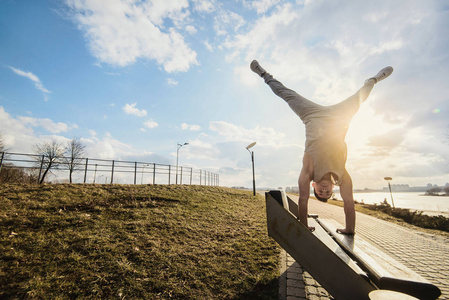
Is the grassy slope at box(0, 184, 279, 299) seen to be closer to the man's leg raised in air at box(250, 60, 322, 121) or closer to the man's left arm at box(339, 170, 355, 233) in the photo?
the man's left arm at box(339, 170, 355, 233)

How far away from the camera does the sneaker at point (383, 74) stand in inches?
105

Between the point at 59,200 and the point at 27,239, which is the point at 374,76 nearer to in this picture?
the point at 27,239

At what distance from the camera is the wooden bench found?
1562 millimetres

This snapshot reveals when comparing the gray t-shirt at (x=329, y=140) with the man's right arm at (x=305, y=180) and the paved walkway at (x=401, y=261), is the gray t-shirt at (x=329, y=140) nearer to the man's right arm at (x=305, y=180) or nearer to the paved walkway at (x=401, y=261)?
the man's right arm at (x=305, y=180)

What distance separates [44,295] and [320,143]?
4.37 metres

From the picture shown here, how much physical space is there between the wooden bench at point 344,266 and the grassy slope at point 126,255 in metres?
1.60

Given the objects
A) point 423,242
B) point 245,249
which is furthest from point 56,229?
point 423,242

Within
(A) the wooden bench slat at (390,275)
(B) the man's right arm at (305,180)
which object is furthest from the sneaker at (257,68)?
(A) the wooden bench slat at (390,275)

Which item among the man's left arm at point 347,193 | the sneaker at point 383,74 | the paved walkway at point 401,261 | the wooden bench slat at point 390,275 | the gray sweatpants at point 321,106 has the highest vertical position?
the sneaker at point 383,74

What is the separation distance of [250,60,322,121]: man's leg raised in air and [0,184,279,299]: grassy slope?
2.82 metres

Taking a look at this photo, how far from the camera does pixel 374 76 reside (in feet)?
8.79

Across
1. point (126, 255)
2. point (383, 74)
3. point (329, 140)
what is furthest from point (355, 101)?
point (126, 255)

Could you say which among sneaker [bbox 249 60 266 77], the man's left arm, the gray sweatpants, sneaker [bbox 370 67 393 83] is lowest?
the man's left arm

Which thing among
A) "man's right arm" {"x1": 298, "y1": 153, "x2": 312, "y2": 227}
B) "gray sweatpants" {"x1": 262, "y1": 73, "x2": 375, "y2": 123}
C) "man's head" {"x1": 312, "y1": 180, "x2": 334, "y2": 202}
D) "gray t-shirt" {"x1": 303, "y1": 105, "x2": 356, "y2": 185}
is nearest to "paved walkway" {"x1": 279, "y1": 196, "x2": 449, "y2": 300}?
"man's right arm" {"x1": 298, "y1": 153, "x2": 312, "y2": 227}
